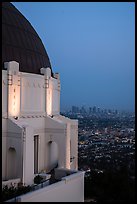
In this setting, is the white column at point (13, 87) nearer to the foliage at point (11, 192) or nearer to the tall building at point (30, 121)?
the tall building at point (30, 121)

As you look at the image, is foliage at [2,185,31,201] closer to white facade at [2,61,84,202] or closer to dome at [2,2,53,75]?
white facade at [2,61,84,202]

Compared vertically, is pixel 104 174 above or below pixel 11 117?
below

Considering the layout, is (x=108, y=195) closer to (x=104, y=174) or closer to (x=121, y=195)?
(x=121, y=195)

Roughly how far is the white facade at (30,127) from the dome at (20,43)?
0.62 meters

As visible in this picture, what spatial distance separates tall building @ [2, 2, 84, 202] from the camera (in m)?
10.8

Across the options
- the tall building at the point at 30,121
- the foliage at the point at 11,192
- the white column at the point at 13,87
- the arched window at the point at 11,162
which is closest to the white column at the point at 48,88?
the tall building at the point at 30,121

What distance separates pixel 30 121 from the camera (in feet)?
42.2

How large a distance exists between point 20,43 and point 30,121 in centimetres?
379

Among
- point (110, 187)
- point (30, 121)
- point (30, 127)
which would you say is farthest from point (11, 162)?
point (110, 187)

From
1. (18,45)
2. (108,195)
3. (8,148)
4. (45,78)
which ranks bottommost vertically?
(108,195)

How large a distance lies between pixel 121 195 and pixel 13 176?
4.58 metres

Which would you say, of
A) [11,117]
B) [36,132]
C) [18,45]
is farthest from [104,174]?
[18,45]

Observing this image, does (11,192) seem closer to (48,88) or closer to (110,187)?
(110,187)

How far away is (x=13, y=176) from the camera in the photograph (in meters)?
11.5
